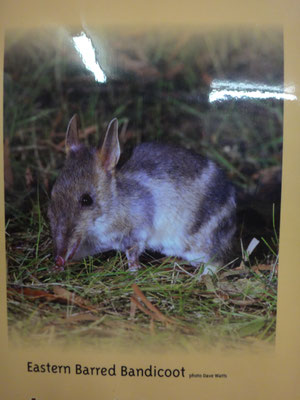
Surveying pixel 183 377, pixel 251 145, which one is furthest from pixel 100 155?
pixel 183 377

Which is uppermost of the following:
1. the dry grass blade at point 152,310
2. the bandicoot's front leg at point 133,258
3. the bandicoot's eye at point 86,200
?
the bandicoot's eye at point 86,200

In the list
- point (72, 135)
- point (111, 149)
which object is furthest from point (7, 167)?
point (111, 149)

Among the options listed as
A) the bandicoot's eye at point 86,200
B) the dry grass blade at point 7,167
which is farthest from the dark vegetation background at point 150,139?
the bandicoot's eye at point 86,200

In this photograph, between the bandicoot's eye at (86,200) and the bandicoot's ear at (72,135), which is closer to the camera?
the bandicoot's ear at (72,135)

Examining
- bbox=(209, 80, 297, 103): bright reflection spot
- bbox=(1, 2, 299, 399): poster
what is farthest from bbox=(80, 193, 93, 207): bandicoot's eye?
bbox=(209, 80, 297, 103): bright reflection spot

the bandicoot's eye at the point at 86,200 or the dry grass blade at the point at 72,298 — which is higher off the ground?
the bandicoot's eye at the point at 86,200

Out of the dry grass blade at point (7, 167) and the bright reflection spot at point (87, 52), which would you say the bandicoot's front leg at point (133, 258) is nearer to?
the dry grass blade at point (7, 167)

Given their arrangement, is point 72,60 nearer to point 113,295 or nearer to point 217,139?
point 217,139
